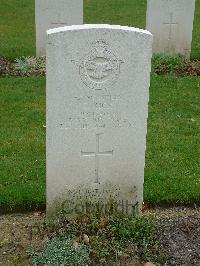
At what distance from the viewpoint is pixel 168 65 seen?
32.9 feet

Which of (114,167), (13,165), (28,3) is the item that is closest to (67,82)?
(114,167)

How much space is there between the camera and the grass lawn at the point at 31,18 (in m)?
11.5

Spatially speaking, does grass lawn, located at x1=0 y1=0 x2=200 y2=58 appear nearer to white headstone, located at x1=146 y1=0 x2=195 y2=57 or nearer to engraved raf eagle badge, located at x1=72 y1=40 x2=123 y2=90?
white headstone, located at x1=146 y1=0 x2=195 y2=57

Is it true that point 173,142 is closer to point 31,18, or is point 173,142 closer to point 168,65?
point 168,65

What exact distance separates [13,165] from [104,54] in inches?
85.5

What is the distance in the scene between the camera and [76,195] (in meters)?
5.00

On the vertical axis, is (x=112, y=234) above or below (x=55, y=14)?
below

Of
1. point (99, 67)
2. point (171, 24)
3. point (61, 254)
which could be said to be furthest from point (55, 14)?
point (61, 254)

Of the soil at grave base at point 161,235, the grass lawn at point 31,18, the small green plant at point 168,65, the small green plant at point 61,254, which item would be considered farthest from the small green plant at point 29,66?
the small green plant at point 61,254

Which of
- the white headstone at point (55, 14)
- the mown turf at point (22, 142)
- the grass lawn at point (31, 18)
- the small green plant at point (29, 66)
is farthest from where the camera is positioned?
the grass lawn at point (31, 18)

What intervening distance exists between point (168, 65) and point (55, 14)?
2.29 metres

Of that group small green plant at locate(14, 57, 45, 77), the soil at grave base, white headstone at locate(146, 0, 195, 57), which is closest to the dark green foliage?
the soil at grave base

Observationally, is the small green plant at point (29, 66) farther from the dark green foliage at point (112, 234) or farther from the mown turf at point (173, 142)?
the dark green foliage at point (112, 234)

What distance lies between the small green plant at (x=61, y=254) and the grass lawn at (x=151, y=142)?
3.27 ft
